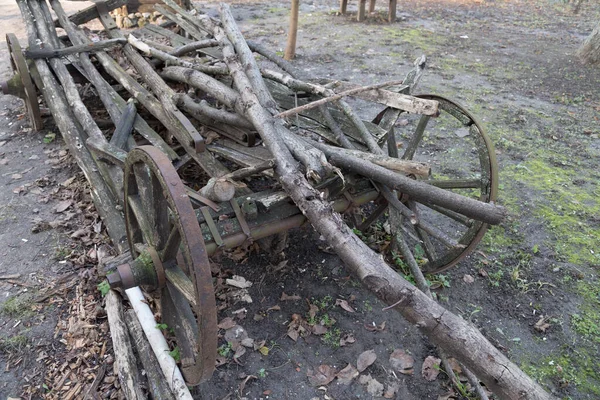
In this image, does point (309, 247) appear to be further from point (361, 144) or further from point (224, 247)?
point (224, 247)

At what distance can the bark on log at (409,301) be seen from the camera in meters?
1.71

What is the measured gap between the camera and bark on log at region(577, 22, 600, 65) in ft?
29.5

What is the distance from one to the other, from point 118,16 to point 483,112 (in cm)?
815

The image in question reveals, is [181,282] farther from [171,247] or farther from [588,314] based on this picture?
[588,314]

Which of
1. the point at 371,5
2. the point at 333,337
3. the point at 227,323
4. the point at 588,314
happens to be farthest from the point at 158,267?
the point at 371,5

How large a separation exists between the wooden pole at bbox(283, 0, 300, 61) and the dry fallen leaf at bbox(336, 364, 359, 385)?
677 cm

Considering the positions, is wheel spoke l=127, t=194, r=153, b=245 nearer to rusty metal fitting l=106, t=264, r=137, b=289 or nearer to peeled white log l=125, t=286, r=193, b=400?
rusty metal fitting l=106, t=264, r=137, b=289

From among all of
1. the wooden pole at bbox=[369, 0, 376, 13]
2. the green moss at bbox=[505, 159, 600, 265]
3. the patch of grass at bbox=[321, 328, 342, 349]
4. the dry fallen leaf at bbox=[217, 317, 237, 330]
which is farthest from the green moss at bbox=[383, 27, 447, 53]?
the dry fallen leaf at bbox=[217, 317, 237, 330]

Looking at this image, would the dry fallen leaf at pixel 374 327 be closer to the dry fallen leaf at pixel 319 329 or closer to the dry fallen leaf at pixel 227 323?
the dry fallen leaf at pixel 319 329

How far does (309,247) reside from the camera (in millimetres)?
4219

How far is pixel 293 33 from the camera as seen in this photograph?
8.39 m

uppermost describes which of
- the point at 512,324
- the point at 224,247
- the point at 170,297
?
the point at 224,247

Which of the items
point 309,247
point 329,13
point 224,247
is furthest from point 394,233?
point 329,13

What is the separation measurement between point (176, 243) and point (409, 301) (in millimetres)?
1409
